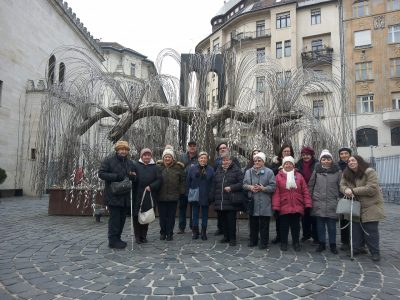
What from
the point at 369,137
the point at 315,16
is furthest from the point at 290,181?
the point at 315,16

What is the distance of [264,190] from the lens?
5.72m

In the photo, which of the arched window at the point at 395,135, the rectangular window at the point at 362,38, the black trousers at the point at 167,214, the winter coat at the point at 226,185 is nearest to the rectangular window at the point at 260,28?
the rectangular window at the point at 362,38

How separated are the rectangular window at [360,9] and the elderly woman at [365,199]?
108ft

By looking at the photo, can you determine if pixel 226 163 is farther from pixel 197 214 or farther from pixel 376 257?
pixel 376 257

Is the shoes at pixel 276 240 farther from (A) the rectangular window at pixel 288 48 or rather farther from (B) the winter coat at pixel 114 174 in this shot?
(A) the rectangular window at pixel 288 48

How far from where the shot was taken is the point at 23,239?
632cm

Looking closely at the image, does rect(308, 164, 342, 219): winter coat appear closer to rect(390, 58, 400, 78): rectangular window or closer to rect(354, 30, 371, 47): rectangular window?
rect(390, 58, 400, 78): rectangular window

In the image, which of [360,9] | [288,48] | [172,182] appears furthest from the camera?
[288,48]

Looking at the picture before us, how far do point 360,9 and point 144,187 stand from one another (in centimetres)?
3460

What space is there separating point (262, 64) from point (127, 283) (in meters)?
7.05

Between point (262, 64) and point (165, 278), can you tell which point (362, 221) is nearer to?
point (165, 278)

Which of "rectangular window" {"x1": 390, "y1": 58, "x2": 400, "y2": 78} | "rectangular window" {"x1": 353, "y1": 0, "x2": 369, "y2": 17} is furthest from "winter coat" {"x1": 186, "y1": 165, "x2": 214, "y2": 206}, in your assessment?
"rectangular window" {"x1": 353, "y1": 0, "x2": 369, "y2": 17}

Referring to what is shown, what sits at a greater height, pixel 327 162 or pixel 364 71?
pixel 364 71

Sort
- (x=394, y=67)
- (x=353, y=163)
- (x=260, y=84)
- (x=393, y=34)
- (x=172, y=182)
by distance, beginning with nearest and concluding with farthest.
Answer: (x=353, y=163)
(x=172, y=182)
(x=260, y=84)
(x=394, y=67)
(x=393, y=34)
